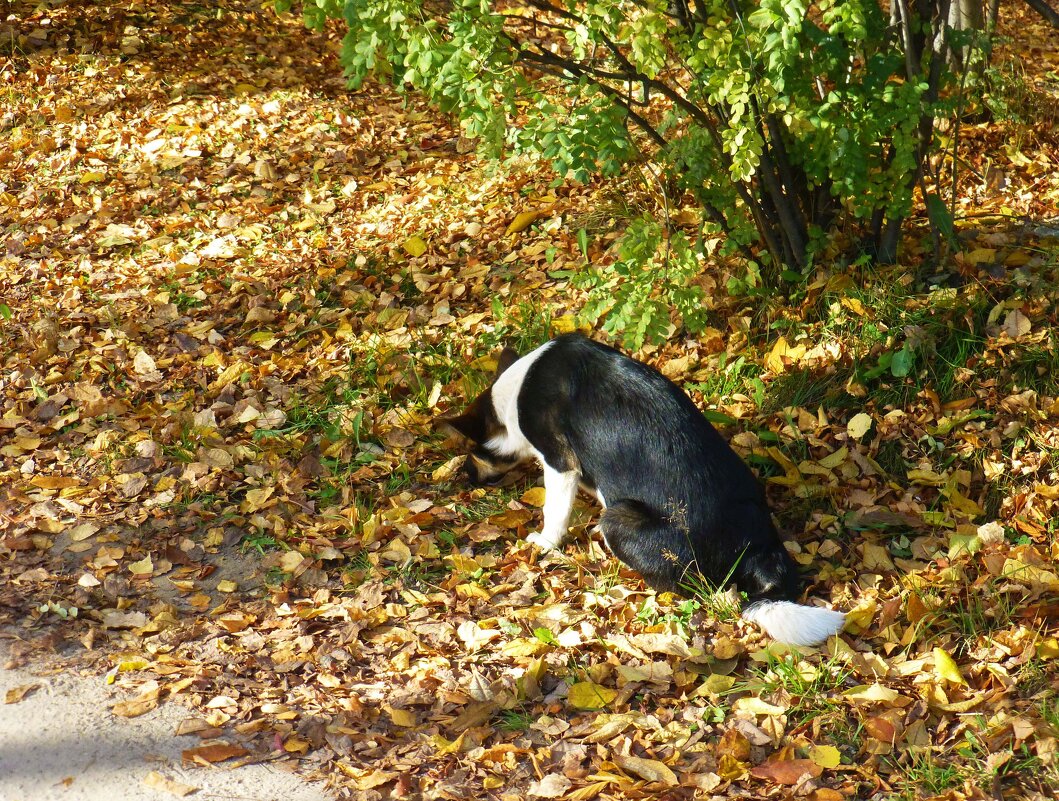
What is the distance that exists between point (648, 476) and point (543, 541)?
64 cm

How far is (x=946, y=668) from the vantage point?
146 inches

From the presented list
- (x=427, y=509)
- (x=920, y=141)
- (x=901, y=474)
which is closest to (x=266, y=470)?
(x=427, y=509)

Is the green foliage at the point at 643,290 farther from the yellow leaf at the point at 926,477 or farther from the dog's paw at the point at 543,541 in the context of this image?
the yellow leaf at the point at 926,477

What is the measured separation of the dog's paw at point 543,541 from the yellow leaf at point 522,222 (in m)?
2.72

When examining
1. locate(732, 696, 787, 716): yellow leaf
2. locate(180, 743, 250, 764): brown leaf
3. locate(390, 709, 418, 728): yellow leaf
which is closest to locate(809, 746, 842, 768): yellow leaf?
locate(732, 696, 787, 716): yellow leaf

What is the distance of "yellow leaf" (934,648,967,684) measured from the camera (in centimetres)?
369

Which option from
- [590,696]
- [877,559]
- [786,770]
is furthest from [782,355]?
[786,770]

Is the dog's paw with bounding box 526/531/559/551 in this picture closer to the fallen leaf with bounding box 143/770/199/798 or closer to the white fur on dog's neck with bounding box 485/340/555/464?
the white fur on dog's neck with bounding box 485/340/555/464

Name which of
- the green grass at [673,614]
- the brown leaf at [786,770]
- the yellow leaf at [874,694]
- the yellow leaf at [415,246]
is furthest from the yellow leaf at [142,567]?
the yellow leaf at [874,694]

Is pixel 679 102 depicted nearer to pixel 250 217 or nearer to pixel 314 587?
pixel 314 587

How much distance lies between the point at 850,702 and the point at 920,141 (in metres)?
2.83

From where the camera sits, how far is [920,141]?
4992 millimetres

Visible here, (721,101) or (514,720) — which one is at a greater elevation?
(721,101)

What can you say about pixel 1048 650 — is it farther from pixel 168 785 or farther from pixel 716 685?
pixel 168 785
